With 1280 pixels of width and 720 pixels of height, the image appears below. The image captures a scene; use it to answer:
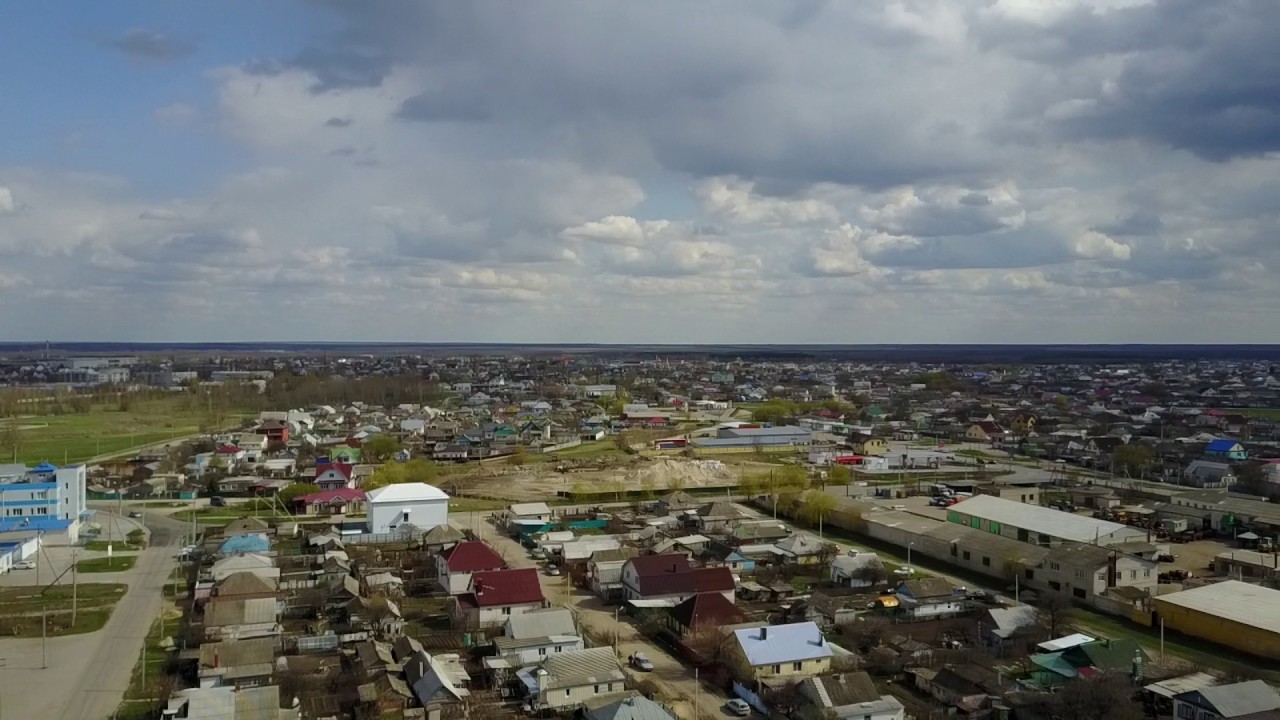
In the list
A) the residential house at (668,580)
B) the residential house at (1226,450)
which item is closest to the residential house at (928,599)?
the residential house at (668,580)

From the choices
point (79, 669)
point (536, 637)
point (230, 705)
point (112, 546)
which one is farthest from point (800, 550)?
point (112, 546)

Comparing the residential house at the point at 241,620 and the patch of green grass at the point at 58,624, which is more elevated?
the residential house at the point at 241,620

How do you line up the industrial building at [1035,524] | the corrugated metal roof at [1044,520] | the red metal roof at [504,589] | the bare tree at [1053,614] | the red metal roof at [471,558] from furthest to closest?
the corrugated metal roof at [1044,520], the industrial building at [1035,524], the red metal roof at [471,558], the red metal roof at [504,589], the bare tree at [1053,614]

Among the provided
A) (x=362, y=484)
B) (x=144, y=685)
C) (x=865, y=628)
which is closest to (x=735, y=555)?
(x=865, y=628)

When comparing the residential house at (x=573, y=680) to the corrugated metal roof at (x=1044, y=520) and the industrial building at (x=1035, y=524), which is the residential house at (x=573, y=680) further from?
the corrugated metal roof at (x=1044, y=520)

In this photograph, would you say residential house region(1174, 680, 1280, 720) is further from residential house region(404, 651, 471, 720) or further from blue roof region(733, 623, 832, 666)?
residential house region(404, 651, 471, 720)

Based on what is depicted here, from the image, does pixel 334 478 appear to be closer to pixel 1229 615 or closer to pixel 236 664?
pixel 236 664
